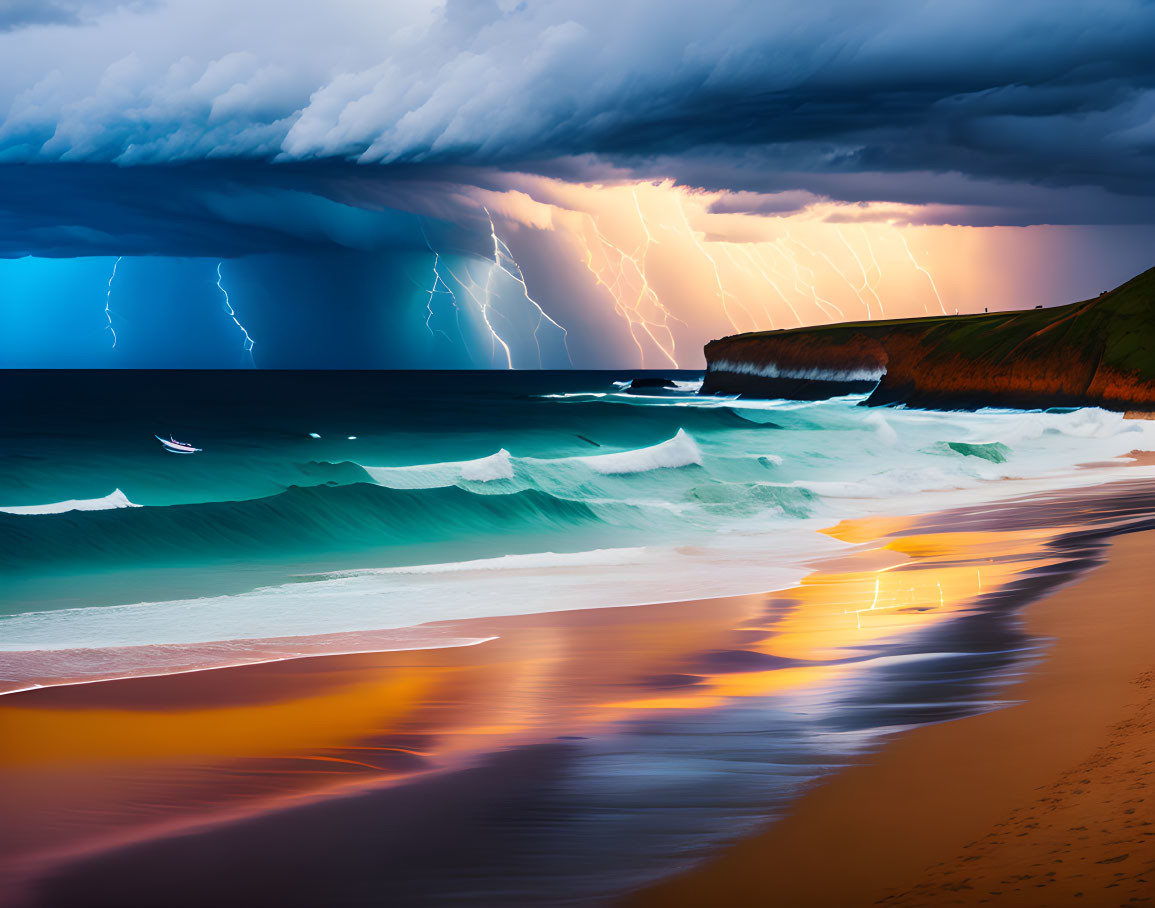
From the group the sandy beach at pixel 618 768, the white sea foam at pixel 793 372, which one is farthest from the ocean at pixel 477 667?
the white sea foam at pixel 793 372

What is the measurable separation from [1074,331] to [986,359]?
21.5 feet

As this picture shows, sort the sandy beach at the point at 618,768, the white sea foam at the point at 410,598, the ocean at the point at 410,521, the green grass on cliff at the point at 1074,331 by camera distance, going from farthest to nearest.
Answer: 1. the green grass on cliff at the point at 1074,331
2. the ocean at the point at 410,521
3. the white sea foam at the point at 410,598
4. the sandy beach at the point at 618,768

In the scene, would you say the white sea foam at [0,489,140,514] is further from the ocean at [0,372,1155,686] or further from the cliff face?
the cliff face

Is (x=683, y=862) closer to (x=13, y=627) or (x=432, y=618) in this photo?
(x=432, y=618)

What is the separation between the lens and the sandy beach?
164 inches

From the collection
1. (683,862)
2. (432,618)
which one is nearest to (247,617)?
(432,618)

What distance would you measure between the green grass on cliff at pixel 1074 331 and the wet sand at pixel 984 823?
6421 cm

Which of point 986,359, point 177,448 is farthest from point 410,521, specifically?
point 986,359

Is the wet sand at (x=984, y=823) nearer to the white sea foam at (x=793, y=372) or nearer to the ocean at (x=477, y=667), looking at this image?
the ocean at (x=477, y=667)

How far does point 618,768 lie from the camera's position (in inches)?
225

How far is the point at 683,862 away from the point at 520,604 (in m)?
7.86

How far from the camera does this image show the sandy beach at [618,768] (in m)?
4.16

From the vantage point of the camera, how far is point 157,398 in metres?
98.4

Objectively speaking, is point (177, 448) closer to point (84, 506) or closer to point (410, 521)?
point (84, 506)
